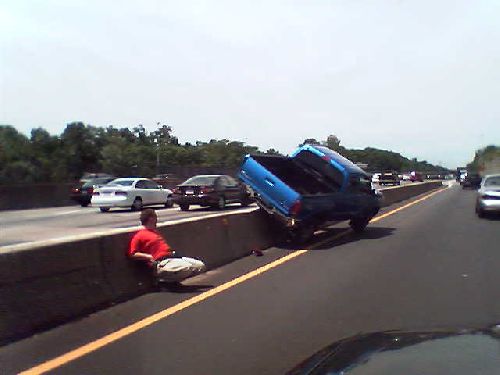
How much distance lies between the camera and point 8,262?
6277mm

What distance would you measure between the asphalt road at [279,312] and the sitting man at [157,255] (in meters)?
0.29

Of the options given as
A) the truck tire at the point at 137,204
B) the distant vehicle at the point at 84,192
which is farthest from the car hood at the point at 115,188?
the distant vehicle at the point at 84,192

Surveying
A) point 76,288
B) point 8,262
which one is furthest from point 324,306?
point 8,262

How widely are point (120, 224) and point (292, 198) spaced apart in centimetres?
920

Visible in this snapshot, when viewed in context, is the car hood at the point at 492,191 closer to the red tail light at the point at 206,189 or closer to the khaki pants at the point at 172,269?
the red tail light at the point at 206,189

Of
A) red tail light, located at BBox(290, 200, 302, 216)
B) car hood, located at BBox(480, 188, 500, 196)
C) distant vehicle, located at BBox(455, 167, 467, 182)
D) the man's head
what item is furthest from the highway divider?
distant vehicle, located at BBox(455, 167, 467, 182)

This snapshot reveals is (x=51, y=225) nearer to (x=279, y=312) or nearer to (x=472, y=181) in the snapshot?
(x=279, y=312)

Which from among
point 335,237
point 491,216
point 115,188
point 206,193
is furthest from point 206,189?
point 335,237

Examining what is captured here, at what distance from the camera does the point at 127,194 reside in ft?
94.5

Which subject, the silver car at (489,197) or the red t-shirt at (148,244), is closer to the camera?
the red t-shirt at (148,244)

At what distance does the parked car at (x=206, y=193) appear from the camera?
28438mm

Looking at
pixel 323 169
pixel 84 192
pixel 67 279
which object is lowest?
pixel 67 279

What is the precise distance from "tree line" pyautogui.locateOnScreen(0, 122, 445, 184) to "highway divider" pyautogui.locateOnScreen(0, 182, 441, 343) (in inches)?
372

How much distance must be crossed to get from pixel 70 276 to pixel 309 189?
32.9 ft
